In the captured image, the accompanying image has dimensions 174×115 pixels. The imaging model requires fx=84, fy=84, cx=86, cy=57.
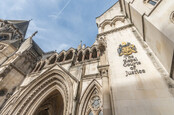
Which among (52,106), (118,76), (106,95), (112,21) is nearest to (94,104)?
(106,95)

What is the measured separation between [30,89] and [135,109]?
848 centimetres

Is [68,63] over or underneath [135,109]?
over

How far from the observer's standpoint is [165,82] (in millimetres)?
3320

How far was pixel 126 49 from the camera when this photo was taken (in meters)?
5.19

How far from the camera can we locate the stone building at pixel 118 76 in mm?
3146

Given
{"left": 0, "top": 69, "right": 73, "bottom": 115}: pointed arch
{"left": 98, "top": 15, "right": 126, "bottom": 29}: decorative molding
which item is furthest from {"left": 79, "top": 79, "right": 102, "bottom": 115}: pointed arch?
{"left": 98, "top": 15, "right": 126, "bottom": 29}: decorative molding

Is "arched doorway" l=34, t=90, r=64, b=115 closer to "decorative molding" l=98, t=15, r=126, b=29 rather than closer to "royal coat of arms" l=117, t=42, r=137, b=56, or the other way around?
"royal coat of arms" l=117, t=42, r=137, b=56

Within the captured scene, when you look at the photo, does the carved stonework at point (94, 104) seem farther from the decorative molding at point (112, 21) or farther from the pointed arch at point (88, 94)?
the decorative molding at point (112, 21)

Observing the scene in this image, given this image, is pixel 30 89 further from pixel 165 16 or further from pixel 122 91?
pixel 165 16

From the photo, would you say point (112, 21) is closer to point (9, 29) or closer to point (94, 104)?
point (94, 104)

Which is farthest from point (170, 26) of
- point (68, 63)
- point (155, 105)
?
point (68, 63)

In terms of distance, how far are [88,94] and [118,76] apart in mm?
2546

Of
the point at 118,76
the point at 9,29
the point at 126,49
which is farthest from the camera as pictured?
the point at 9,29

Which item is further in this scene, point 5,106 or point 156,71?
point 5,106
